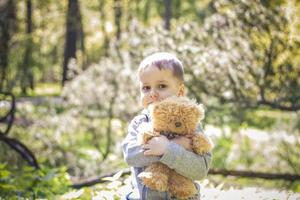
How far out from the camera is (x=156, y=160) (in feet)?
8.87

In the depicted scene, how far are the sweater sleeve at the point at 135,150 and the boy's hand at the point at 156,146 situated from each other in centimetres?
5

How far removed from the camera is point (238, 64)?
716 centimetres

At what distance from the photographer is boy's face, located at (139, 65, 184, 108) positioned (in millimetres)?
2750

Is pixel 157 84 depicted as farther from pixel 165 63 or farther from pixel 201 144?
pixel 201 144

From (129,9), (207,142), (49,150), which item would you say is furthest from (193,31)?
(129,9)

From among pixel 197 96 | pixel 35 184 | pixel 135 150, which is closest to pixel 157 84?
pixel 135 150

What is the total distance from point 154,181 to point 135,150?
0.79 ft

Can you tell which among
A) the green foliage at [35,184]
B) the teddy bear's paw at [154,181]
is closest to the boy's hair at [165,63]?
the teddy bear's paw at [154,181]

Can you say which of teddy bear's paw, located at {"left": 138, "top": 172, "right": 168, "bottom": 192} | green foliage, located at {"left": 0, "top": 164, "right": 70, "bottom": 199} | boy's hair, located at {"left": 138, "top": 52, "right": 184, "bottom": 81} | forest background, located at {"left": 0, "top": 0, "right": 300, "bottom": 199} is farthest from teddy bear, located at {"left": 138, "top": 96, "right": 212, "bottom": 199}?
green foliage, located at {"left": 0, "top": 164, "right": 70, "bottom": 199}

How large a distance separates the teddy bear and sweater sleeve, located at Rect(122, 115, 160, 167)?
5 cm

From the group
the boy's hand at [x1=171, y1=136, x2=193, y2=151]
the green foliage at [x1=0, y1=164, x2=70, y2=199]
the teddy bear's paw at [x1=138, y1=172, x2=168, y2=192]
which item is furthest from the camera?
the green foliage at [x1=0, y1=164, x2=70, y2=199]

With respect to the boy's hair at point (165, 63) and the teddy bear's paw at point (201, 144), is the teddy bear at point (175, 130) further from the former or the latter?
the boy's hair at point (165, 63)

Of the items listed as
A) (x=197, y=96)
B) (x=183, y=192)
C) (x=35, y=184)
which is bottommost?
(x=35, y=184)

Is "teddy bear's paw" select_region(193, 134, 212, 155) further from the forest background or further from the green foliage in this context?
the green foliage
